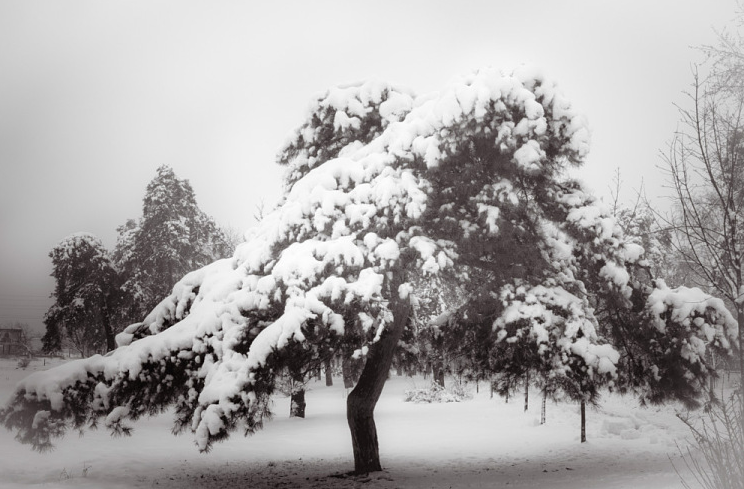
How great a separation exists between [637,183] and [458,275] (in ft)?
11.6

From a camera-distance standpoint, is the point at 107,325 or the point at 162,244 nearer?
the point at 162,244

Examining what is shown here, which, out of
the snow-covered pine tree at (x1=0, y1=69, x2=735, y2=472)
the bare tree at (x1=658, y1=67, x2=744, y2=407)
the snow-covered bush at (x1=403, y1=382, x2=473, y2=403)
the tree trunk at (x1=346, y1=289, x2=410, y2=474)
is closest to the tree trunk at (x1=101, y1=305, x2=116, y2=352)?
the snow-covered bush at (x1=403, y1=382, x2=473, y2=403)

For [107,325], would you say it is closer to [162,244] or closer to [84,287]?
[84,287]

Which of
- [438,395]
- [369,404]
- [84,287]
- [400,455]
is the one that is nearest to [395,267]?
[369,404]

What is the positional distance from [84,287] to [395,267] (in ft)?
69.9

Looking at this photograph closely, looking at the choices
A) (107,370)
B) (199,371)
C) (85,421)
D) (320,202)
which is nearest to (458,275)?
(320,202)

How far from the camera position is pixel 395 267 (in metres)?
7.61

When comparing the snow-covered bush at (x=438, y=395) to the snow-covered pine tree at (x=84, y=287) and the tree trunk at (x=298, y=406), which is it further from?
the snow-covered pine tree at (x=84, y=287)

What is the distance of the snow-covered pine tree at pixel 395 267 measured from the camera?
7352 millimetres

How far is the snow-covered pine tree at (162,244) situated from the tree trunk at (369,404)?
1518cm

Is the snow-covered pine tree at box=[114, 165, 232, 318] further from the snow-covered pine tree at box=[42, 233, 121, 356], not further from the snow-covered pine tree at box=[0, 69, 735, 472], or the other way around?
the snow-covered pine tree at box=[0, 69, 735, 472]

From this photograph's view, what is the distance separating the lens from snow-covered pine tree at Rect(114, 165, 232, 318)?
2298 centimetres

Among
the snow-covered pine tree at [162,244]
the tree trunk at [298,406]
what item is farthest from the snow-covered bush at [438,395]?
the snow-covered pine tree at [162,244]

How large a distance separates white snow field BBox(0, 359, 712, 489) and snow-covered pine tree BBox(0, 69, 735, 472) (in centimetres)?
179
